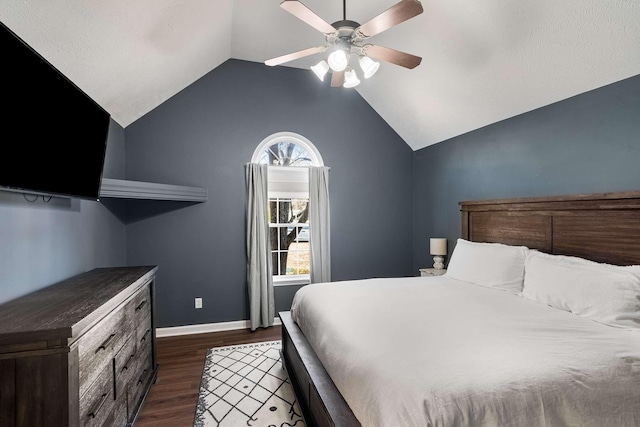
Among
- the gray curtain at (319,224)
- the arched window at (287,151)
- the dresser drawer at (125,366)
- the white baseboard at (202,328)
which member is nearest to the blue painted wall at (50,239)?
the dresser drawer at (125,366)

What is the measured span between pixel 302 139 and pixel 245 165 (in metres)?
0.87

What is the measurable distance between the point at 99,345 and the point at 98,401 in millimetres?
274

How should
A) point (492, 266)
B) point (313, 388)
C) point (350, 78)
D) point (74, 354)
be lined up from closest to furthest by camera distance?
point (74, 354) → point (313, 388) → point (350, 78) → point (492, 266)

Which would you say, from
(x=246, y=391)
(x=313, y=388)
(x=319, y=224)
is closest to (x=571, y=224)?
(x=313, y=388)

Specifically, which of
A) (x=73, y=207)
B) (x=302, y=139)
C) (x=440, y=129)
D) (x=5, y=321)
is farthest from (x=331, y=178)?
(x=5, y=321)

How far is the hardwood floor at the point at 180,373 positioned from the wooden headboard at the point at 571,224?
2797mm

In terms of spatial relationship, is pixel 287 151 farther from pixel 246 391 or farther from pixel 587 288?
pixel 587 288

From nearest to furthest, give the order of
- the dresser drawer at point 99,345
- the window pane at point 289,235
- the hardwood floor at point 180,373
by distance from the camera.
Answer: the dresser drawer at point 99,345
the hardwood floor at point 180,373
the window pane at point 289,235

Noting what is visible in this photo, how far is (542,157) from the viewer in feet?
9.43

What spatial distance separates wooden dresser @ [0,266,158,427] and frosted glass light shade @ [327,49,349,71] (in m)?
2.08

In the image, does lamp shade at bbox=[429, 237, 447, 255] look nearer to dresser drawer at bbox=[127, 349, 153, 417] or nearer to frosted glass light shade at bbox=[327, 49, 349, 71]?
frosted glass light shade at bbox=[327, 49, 349, 71]

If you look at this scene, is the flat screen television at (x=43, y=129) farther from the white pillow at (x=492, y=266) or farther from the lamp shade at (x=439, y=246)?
the lamp shade at (x=439, y=246)

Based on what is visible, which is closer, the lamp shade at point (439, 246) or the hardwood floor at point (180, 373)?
the hardwood floor at point (180, 373)

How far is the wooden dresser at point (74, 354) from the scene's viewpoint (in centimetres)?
112
